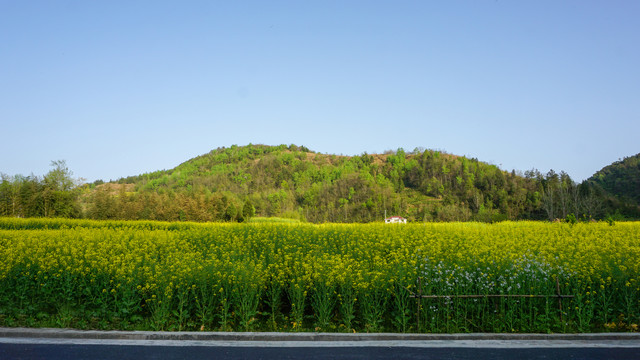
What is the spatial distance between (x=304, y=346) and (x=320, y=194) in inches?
4688

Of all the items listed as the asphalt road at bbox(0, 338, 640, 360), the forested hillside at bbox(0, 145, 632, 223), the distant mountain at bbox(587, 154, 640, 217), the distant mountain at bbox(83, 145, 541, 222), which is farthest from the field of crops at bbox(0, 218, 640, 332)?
the distant mountain at bbox(587, 154, 640, 217)

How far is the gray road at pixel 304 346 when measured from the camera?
639cm

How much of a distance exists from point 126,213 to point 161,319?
47234mm

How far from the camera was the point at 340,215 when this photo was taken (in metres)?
107

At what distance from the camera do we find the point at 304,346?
693 centimetres

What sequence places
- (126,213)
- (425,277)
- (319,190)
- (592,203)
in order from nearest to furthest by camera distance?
(425,277), (126,213), (592,203), (319,190)

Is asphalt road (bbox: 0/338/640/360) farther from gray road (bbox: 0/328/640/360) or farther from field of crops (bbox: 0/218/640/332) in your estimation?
field of crops (bbox: 0/218/640/332)

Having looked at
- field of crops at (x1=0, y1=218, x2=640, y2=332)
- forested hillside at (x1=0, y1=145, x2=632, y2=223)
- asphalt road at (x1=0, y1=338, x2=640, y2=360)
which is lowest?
asphalt road at (x1=0, y1=338, x2=640, y2=360)

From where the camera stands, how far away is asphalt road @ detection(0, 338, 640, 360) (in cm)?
634

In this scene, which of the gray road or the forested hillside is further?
the forested hillside

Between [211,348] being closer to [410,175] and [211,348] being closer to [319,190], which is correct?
[319,190]

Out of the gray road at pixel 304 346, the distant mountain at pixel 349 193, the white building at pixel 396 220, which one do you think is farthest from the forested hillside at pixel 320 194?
the gray road at pixel 304 346

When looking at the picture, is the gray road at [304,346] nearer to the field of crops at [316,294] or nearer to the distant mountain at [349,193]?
the field of crops at [316,294]

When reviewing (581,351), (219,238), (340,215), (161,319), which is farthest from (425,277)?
(340,215)
